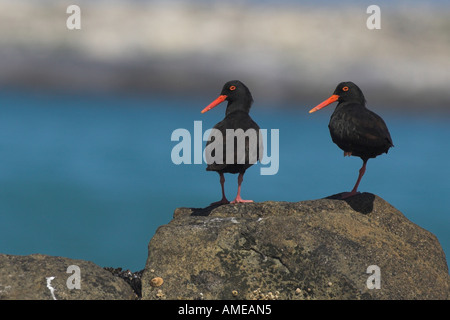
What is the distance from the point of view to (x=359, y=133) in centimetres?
820

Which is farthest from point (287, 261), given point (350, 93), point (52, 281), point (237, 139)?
point (350, 93)

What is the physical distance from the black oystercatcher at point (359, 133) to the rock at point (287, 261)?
129 centimetres

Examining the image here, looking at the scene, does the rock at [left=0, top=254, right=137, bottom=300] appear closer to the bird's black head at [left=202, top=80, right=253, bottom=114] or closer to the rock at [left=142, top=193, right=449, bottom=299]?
the rock at [left=142, top=193, right=449, bottom=299]

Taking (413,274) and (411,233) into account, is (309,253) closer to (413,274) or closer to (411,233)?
(413,274)

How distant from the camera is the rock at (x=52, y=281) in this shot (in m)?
6.07

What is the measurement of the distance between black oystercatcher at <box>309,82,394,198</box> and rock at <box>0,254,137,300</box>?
3428 mm

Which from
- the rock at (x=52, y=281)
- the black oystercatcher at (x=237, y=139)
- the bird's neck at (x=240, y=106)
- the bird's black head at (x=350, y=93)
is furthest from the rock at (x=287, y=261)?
the bird's black head at (x=350, y=93)

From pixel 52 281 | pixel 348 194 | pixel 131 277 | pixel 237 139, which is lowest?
pixel 131 277

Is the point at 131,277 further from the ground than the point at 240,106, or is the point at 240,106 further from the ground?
the point at 240,106

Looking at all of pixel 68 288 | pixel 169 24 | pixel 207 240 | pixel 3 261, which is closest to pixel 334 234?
pixel 207 240

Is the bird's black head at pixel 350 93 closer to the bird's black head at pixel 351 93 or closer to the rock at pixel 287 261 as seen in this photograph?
the bird's black head at pixel 351 93

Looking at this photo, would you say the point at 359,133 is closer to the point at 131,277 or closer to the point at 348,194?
the point at 348,194

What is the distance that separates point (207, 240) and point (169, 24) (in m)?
24.2

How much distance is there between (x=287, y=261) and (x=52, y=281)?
2334 millimetres
